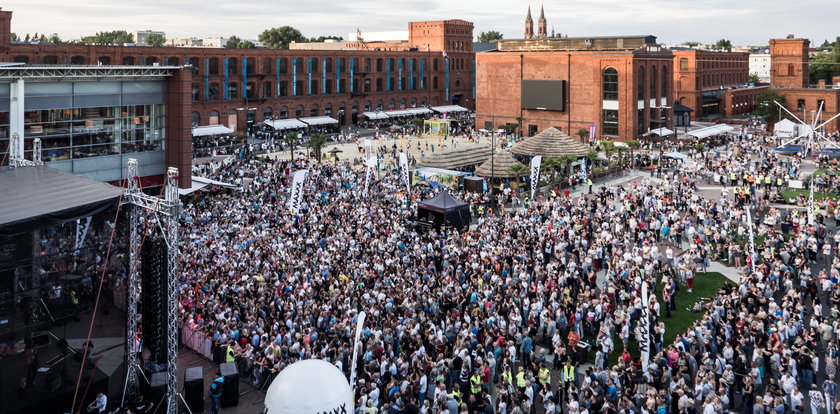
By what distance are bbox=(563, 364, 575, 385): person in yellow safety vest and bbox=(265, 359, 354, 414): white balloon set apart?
17.2ft

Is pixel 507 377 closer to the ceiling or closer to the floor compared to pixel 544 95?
closer to the floor

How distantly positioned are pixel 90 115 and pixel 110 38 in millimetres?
109105

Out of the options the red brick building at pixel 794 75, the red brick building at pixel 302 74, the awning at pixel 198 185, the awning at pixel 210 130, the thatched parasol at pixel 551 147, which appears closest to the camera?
the awning at pixel 198 185

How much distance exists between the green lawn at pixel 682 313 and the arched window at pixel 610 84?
143 feet

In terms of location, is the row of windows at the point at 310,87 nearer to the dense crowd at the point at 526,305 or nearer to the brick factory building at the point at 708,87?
the brick factory building at the point at 708,87

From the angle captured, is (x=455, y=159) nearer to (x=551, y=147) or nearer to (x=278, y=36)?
(x=551, y=147)

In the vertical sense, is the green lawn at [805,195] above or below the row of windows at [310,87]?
below

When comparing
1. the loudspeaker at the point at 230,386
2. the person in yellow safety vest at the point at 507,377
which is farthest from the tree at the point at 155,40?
the person in yellow safety vest at the point at 507,377

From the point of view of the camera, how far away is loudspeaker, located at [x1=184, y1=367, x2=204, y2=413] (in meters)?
16.1

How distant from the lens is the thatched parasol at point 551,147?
1866 inches

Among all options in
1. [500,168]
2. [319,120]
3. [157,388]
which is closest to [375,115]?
[319,120]

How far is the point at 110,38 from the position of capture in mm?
130125

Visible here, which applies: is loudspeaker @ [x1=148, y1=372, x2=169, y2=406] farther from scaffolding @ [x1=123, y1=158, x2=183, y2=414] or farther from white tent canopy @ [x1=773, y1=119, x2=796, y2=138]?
white tent canopy @ [x1=773, y1=119, x2=796, y2=138]

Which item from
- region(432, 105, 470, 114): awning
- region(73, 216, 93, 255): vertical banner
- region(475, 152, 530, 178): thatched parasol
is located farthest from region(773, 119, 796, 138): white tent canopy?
region(73, 216, 93, 255): vertical banner
